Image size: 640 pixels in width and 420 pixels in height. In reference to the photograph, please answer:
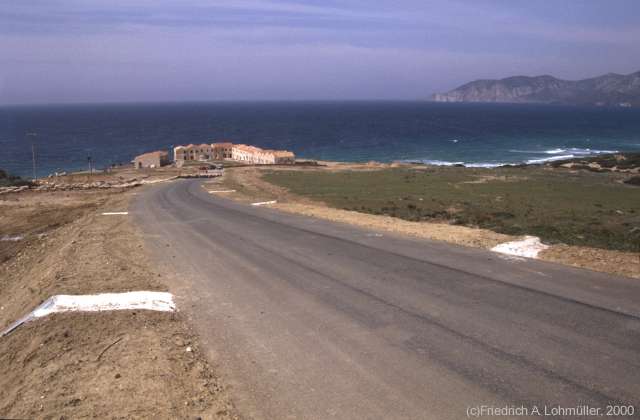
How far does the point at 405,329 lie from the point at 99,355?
5.01 meters

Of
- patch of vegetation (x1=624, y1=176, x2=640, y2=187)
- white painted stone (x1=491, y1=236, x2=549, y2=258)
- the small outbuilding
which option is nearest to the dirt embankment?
white painted stone (x1=491, y1=236, x2=549, y2=258)

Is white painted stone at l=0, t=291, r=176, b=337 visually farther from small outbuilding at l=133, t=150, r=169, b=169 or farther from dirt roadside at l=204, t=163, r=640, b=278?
small outbuilding at l=133, t=150, r=169, b=169

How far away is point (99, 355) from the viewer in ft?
26.2

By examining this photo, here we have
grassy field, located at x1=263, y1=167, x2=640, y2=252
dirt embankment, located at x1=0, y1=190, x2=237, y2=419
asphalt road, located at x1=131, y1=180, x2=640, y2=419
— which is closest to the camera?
dirt embankment, located at x1=0, y1=190, x2=237, y2=419

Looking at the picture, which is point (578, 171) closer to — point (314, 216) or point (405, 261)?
point (314, 216)

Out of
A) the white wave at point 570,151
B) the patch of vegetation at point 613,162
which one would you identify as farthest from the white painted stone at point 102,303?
the white wave at point 570,151

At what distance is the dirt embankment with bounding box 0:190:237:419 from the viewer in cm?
656

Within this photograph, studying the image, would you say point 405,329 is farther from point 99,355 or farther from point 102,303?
point 102,303

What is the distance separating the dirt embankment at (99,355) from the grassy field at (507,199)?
12.5m

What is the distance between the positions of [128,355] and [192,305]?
8.72 ft

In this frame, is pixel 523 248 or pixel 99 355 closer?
pixel 99 355

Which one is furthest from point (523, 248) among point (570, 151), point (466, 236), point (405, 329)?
point (570, 151)

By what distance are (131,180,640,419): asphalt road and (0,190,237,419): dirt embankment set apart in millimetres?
552

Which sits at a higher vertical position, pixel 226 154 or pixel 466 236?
pixel 466 236
